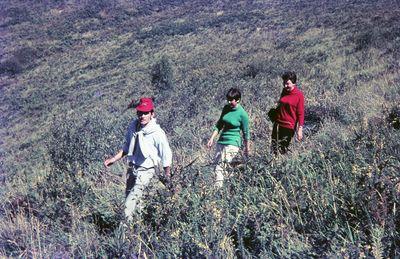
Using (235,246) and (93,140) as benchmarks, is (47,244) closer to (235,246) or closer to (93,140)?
(235,246)

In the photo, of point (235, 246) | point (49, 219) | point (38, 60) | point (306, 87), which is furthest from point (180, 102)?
point (38, 60)

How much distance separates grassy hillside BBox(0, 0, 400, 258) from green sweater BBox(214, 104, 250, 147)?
0.30 metres

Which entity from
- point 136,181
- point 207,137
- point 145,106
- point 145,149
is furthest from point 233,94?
point 207,137

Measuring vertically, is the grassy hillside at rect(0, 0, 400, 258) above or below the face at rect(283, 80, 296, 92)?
below

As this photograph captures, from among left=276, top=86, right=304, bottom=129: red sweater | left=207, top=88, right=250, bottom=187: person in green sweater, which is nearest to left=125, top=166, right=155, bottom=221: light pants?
left=207, top=88, right=250, bottom=187: person in green sweater

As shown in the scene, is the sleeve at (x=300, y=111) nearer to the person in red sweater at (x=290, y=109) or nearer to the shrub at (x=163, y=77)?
the person in red sweater at (x=290, y=109)

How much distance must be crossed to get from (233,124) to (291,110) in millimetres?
753

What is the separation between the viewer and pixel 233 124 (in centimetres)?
488

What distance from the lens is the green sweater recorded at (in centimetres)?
486

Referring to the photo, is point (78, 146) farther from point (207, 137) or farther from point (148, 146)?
point (148, 146)

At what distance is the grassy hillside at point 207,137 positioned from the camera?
8.58ft

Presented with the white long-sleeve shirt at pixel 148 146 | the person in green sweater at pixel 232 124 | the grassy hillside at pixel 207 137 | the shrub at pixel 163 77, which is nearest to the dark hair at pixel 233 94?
the person in green sweater at pixel 232 124

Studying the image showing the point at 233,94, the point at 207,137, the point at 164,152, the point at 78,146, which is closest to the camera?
the point at 164,152

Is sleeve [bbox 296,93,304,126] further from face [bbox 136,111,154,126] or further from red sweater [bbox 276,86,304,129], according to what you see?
face [bbox 136,111,154,126]
